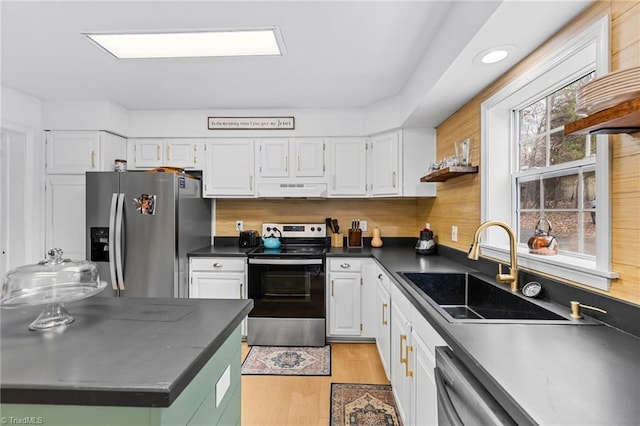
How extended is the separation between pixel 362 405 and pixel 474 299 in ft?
3.38

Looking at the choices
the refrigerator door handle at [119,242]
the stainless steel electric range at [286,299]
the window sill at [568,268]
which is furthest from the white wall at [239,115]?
the window sill at [568,268]

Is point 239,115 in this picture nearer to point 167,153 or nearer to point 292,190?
point 167,153

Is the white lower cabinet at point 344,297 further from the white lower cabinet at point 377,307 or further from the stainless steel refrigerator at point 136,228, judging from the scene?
the stainless steel refrigerator at point 136,228

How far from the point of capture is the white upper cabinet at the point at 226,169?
339 centimetres

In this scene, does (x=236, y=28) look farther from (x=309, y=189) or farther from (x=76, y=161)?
(x=76, y=161)

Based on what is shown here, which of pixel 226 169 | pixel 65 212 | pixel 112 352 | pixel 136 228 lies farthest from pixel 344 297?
pixel 65 212

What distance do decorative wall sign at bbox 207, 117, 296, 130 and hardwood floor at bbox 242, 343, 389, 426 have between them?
2.25m

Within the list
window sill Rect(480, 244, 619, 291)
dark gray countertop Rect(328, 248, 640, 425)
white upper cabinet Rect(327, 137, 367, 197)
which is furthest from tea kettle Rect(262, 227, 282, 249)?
dark gray countertop Rect(328, 248, 640, 425)

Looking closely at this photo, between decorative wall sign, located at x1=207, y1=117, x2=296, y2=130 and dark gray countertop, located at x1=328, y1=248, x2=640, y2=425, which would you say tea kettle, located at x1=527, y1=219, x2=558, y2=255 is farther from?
decorative wall sign, located at x1=207, y1=117, x2=296, y2=130

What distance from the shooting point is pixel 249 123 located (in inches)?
133

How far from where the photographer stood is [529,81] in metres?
1.65

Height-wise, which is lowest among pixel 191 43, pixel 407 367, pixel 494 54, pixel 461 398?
pixel 407 367

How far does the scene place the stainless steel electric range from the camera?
303 cm

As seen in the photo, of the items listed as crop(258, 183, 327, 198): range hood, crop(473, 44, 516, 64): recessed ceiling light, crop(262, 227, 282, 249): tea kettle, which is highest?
crop(473, 44, 516, 64): recessed ceiling light
